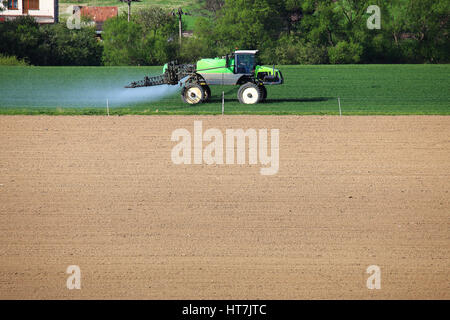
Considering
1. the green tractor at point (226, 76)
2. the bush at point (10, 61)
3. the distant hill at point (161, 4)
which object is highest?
the distant hill at point (161, 4)

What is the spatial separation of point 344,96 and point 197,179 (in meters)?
23.5

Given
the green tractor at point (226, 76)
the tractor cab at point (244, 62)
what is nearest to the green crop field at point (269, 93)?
the green tractor at point (226, 76)

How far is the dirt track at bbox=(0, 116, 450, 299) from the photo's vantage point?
10.5 m

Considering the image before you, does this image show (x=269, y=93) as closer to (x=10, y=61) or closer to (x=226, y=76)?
(x=226, y=76)

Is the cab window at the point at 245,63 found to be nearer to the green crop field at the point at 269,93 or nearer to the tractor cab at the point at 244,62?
the tractor cab at the point at 244,62

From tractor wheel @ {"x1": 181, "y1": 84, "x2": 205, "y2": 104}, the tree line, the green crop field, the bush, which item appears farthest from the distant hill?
tractor wheel @ {"x1": 181, "y1": 84, "x2": 205, "y2": 104}

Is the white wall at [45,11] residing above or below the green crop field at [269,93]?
above

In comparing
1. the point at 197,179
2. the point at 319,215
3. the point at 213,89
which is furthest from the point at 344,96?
the point at 319,215

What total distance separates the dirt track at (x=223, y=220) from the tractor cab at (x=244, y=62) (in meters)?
10.2

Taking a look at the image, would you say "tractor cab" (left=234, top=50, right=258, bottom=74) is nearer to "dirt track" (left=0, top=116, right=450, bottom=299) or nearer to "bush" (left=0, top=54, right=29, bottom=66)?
"dirt track" (left=0, top=116, right=450, bottom=299)

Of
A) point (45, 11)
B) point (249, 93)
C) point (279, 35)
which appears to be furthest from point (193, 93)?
point (45, 11)

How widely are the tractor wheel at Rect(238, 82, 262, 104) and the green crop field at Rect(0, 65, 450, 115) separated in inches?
16.9

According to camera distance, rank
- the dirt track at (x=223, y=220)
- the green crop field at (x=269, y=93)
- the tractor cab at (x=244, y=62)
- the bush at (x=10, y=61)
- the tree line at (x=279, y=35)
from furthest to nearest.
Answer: the tree line at (x=279, y=35), the bush at (x=10, y=61), the tractor cab at (x=244, y=62), the green crop field at (x=269, y=93), the dirt track at (x=223, y=220)

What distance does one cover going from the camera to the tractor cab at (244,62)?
106 ft
